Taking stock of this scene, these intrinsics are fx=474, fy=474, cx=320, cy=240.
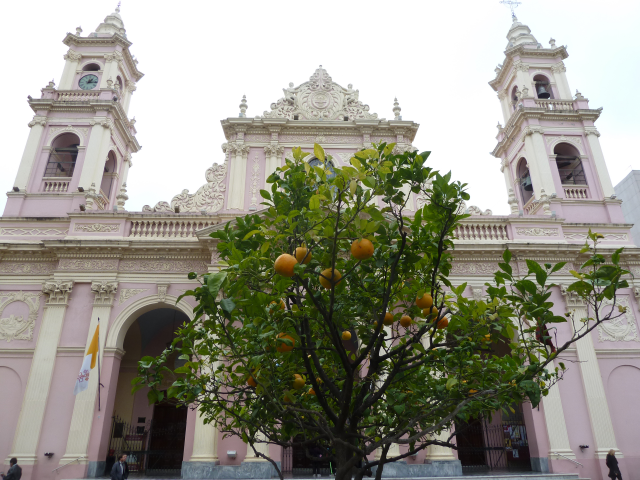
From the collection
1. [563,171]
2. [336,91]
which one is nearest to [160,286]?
[336,91]

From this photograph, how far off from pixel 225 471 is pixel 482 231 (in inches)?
440

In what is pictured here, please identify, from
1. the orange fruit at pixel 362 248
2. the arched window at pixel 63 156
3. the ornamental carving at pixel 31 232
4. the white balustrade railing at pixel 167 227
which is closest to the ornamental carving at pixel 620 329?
the white balustrade railing at pixel 167 227

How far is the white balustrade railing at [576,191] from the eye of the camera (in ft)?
61.1

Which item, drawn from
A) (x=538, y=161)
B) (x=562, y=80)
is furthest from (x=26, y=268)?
(x=562, y=80)

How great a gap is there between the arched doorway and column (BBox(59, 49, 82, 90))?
416 inches

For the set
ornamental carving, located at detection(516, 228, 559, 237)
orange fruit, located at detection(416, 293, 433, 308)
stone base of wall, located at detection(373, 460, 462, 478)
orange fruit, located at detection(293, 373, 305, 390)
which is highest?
ornamental carving, located at detection(516, 228, 559, 237)

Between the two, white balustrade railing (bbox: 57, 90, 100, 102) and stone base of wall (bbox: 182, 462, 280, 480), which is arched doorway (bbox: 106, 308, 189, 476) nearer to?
stone base of wall (bbox: 182, 462, 280, 480)

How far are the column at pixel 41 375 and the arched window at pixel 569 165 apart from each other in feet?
62.9

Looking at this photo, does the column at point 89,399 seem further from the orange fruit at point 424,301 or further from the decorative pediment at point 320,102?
the orange fruit at point 424,301

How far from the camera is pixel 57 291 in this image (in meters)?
15.1

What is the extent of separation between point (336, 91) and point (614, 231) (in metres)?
12.1

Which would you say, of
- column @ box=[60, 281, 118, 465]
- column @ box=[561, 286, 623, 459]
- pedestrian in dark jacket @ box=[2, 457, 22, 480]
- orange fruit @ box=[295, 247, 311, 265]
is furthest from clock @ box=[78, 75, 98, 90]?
orange fruit @ box=[295, 247, 311, 265]

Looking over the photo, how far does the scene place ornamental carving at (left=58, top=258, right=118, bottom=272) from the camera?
1551 cm

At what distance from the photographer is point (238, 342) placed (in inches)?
168
